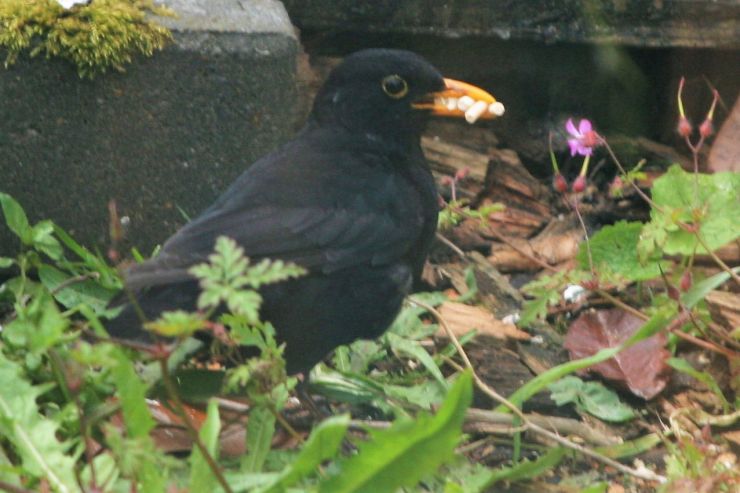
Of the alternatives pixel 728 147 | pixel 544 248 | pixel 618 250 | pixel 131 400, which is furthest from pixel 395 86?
pixel 728 147

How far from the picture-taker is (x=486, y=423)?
10.6 ft

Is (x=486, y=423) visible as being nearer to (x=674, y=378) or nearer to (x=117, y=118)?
(x=674, y=378)

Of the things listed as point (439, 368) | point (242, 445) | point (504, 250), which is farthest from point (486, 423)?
point (504, 250)

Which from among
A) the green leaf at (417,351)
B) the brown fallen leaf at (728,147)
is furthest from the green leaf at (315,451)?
the brown fallen leaf at (728,147)

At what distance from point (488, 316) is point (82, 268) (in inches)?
47.9

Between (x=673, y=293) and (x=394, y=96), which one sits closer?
(x=673, y=293)

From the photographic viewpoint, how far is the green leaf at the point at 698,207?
3.57m

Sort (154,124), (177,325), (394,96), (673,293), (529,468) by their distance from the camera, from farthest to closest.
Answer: (154,124), (394,96), (673,293), (529,468), (177,325)

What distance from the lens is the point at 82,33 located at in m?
3.57

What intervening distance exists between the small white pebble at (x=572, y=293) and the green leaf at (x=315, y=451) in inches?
67.0

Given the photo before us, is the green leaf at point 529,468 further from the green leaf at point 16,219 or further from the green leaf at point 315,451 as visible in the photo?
A: the green leaf at point 16,219

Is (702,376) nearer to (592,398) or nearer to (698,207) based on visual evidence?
(592,398)

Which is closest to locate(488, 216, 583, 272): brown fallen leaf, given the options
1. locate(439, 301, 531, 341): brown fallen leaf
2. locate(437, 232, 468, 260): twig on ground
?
locate(437, 232, 468, 260): twig on ground

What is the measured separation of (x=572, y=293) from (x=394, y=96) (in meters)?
0.92
